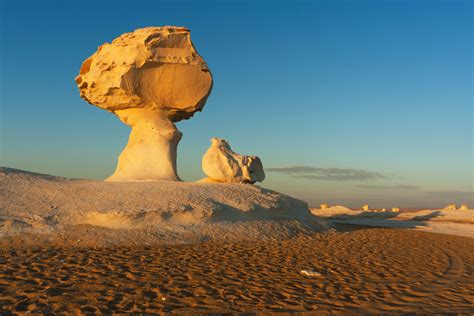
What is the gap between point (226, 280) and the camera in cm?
595

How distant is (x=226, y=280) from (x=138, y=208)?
5002mm

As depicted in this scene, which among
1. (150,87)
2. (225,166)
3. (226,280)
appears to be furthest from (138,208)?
(150,87)

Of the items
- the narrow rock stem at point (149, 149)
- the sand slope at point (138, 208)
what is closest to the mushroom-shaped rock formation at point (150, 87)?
the narrow rock stem at point (149, 149)

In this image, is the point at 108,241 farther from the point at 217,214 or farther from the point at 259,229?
the point at 259,229

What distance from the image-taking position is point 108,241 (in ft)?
28.8

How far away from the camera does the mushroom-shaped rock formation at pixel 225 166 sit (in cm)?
1552

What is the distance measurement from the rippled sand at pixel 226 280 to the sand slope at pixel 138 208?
123 centimetres

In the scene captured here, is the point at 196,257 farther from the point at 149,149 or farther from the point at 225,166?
the point at 149,149

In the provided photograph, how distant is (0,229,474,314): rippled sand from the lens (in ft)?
15.6

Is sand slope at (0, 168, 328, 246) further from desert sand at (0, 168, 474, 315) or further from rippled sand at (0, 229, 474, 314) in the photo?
rippled sand at (0, 229, 474, 314)

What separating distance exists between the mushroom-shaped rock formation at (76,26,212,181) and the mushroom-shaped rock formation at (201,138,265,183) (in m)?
1.91

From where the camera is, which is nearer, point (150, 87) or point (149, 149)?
point (149, 149)

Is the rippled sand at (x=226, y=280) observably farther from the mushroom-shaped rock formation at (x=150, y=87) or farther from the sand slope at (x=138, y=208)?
the mushroom-shaped rock formation at (x=150, y=87)

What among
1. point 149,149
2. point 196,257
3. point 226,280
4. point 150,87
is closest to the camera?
point 226,280
